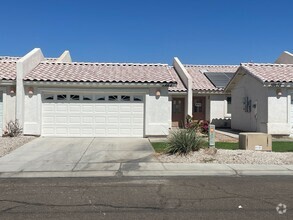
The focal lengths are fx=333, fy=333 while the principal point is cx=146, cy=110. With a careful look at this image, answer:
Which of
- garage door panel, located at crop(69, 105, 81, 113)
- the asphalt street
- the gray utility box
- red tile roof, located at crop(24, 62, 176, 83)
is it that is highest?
red tile roof, located at crop(24, 62, 176, 83)

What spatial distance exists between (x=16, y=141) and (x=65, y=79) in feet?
12.8

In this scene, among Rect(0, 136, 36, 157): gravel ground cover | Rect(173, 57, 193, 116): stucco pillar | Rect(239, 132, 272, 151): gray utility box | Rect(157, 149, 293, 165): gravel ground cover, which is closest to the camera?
Rect(157, 149, 293, 165): gravel ground cover

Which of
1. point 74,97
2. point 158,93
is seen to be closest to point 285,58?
point 158,93

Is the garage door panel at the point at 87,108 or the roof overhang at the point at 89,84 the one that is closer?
the roof overhang at the point at 89,84

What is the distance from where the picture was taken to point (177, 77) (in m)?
26.8

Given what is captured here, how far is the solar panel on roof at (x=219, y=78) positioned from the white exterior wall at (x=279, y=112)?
8.05 meters

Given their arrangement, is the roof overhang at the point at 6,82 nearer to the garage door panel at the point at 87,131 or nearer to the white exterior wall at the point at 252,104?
the garage door panel at the point at 87,131

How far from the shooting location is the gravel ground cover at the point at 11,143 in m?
12.6

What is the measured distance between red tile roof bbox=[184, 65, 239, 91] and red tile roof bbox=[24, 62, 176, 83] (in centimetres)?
603

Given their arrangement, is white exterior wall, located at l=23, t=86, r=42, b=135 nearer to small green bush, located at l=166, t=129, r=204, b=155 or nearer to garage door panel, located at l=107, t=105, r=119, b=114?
garage door panel, located at l=107, t=105, r=119, b=114

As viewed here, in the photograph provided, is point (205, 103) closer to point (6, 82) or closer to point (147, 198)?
point (6, 82)

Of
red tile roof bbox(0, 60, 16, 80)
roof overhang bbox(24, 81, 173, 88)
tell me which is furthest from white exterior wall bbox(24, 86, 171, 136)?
red tile roof bbox(0, 60, 16, 80)

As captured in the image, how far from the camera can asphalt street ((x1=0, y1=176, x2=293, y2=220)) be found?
5.55m

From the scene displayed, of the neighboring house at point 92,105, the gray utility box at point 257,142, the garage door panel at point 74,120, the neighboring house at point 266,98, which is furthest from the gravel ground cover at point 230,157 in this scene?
the garage door panel at point 74,120
